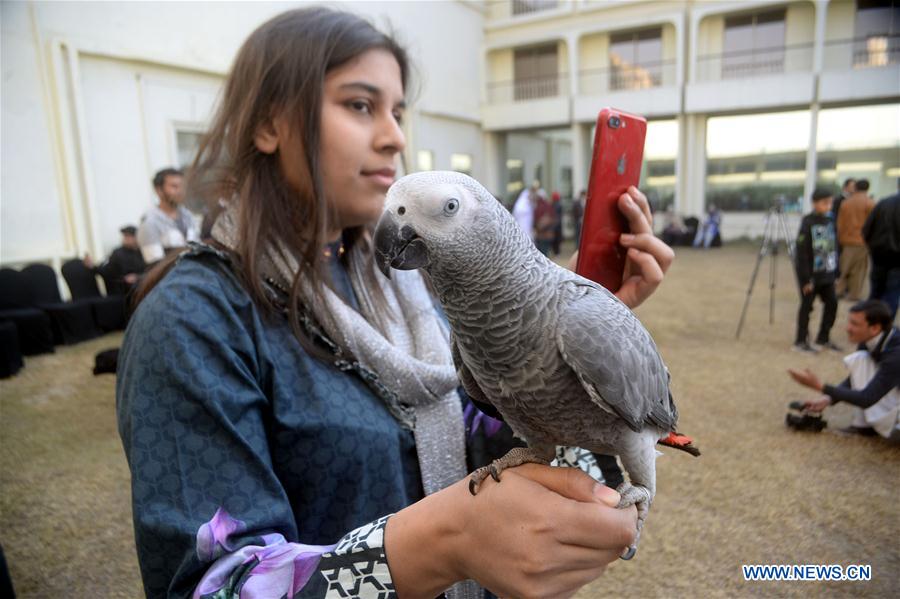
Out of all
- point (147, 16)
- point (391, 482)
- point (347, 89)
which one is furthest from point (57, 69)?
point (391, 482)

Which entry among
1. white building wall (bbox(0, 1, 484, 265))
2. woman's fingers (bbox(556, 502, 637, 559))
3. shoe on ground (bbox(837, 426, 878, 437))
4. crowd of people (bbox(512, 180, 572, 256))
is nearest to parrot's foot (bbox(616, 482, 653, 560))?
woman's fingers (bbox(556, 502, 637, 559))

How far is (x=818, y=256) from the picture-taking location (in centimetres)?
462

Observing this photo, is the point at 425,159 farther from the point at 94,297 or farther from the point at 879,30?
the point at 879,30

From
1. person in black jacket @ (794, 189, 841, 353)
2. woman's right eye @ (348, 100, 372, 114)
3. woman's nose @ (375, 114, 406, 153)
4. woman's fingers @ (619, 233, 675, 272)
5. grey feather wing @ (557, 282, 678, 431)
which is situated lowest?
person in black jacket @ (794, 189, 841, 353)

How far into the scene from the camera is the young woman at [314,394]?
735 millimetres

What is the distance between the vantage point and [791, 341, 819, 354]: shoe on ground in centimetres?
485

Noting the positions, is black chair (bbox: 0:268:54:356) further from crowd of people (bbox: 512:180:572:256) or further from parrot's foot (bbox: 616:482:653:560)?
crowd of people (bbox: 512:180:572:256)

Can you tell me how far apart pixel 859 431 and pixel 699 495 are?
1.35 meters

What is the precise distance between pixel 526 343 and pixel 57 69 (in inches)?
305

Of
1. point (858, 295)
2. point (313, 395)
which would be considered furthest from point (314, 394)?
point (858, 295)

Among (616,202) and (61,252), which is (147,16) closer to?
(61,252)

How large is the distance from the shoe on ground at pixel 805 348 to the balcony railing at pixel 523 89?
40.9 feet

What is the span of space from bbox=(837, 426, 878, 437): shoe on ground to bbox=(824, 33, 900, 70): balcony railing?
1307cm

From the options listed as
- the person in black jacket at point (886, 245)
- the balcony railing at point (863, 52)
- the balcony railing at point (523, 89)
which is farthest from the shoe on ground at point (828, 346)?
the balcony railing at point (523, 89)
